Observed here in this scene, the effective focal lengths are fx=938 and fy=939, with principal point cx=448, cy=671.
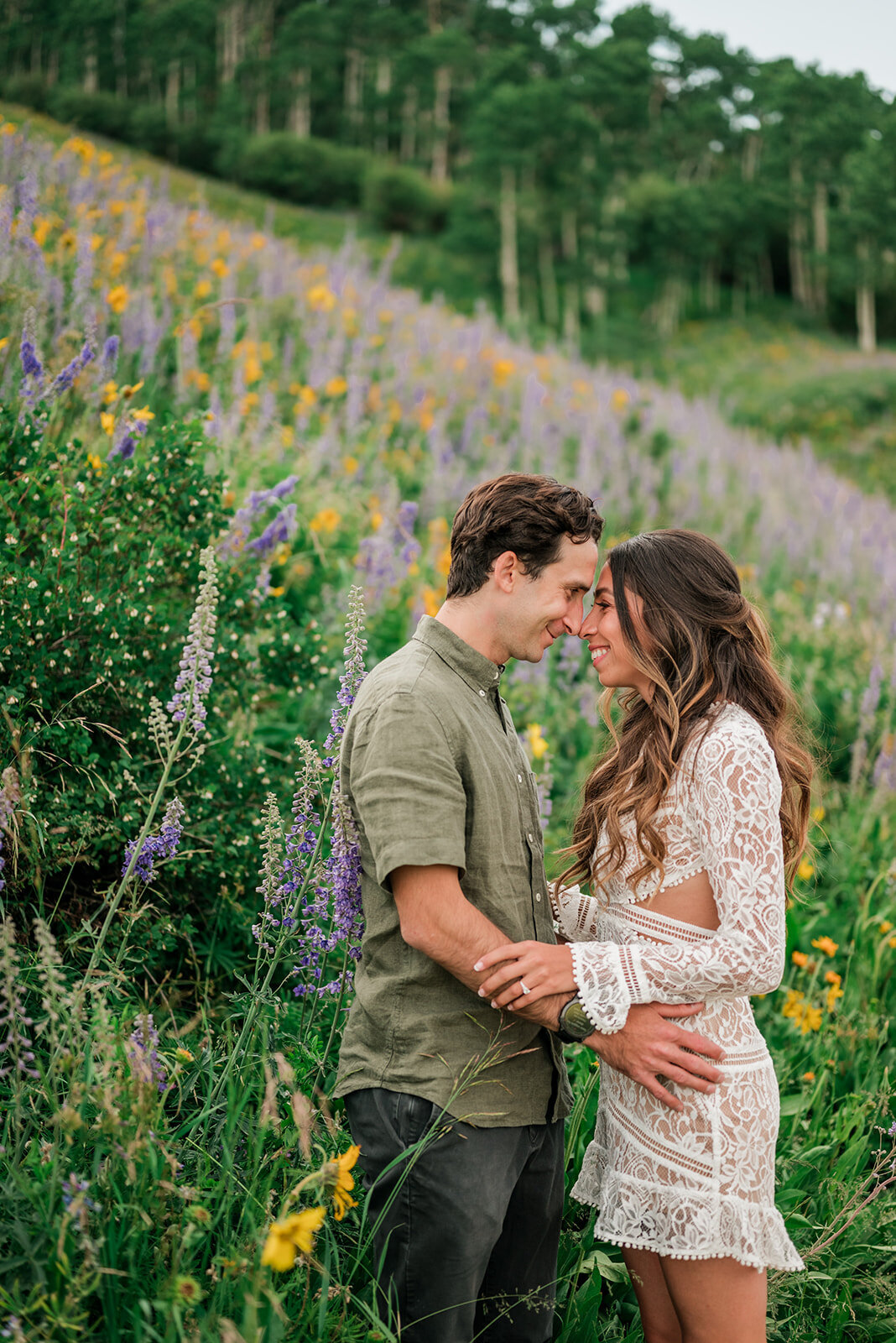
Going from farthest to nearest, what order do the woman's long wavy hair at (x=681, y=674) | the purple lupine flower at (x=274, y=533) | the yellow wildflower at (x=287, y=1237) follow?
the purple lupine flower at (x=274, y=533) → the woman's long wavy hair at (x=681, y=674) → the yellow wildflower at (x=287, y=1237)

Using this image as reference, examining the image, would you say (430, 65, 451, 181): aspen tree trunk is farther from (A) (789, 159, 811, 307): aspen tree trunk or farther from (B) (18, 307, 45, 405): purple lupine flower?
(B) (18, 307, 45, 405): purple lupine flower

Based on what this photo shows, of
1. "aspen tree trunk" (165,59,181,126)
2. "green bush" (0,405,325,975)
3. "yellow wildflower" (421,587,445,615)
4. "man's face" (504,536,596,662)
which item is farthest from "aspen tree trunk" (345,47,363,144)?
"man's face" (504,536,596,662)

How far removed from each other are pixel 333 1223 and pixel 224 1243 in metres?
0.42

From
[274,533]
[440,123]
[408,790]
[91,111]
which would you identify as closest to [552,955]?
[408,790]

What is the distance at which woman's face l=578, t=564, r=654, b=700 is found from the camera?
231cm

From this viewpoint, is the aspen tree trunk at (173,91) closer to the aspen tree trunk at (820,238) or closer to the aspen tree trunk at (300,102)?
the aspen tree trunk at (300,102)

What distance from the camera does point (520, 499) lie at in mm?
2088

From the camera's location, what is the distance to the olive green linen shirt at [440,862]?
1.81 meters

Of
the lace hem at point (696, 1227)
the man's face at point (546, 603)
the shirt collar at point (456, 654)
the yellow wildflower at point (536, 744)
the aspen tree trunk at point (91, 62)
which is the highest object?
the aspen tree trunk at point (91, 62)

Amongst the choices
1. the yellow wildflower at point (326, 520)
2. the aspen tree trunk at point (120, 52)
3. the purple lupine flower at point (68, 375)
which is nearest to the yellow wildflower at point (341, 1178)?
the purple lupine flower at point (68, 375)

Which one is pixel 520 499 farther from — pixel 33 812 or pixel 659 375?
pixel 659 375

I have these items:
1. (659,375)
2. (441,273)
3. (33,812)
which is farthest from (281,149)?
(33,812)

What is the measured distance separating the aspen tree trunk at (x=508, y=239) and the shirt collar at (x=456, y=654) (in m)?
28.6

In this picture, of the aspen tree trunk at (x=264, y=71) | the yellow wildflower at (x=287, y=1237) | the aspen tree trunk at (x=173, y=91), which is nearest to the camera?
the yellow wildflower at (x=287, y=1237)
